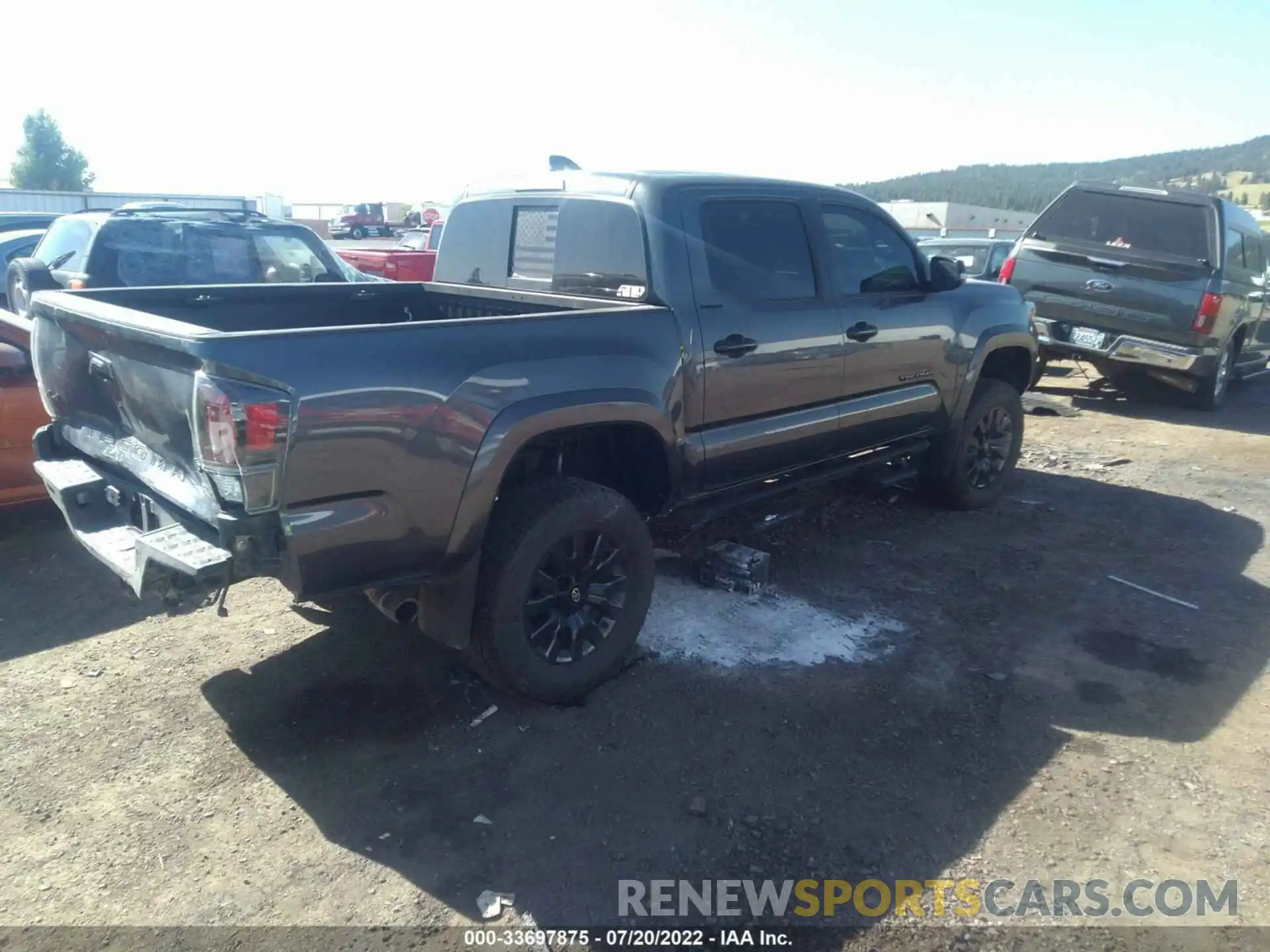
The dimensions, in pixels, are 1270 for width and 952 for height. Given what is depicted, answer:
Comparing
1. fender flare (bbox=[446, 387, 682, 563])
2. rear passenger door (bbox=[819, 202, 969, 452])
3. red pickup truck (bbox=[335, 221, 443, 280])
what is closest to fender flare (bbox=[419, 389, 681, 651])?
fender flare (bbox=[446, 387, 682, 563])

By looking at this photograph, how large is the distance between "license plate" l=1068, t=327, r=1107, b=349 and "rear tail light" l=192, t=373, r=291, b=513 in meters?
8.79

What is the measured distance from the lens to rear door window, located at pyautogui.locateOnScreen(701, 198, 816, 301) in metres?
4.12

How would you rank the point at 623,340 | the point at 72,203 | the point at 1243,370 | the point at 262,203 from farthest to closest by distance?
the point at 262,203 → the point at 72,203 → the point at 1243,370 → the point at 623,340

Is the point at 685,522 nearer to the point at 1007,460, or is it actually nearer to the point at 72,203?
the point at 1007,460

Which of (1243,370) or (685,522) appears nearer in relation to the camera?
(685,522)

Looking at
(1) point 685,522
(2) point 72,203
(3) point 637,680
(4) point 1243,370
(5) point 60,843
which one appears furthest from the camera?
(2) point 72,203

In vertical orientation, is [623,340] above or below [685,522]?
above

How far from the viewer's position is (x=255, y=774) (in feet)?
10.5

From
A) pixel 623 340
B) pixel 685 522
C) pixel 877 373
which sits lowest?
pixel 685 522

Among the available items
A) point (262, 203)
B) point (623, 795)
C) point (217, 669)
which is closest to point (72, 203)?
point (262, 203)

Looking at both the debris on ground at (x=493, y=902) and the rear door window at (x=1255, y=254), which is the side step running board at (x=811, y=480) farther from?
the rear door window at (x=1255, y=254)

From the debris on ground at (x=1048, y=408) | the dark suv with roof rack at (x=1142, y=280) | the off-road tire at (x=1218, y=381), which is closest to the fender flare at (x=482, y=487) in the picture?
the debris on ground at (x=1048, y=408)

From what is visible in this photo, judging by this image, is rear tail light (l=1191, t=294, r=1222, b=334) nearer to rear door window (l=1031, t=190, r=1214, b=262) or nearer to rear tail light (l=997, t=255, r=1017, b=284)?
rear door window (l=1031, t=190, r=1214, b=262)

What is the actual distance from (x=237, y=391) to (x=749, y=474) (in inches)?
95.5
